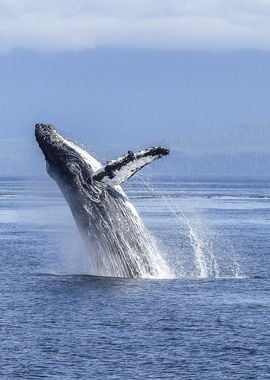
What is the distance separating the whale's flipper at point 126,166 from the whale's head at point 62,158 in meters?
0.63

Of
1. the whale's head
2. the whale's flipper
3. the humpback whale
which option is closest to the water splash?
the whale's flipper

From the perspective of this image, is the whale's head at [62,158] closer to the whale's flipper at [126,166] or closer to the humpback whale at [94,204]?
the humpback whale at [94,204]

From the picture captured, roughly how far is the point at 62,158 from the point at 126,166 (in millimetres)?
1956

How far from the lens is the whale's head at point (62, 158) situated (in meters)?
25.8

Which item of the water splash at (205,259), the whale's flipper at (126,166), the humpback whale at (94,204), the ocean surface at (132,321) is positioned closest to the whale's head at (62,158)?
the humpback whale at (94,204)

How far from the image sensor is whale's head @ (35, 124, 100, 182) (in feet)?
84.6

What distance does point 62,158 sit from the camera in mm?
25797

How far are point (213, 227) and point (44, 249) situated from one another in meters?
17.8

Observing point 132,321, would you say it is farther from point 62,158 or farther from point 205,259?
point 205,259

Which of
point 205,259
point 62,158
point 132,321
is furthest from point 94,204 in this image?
point 205,259

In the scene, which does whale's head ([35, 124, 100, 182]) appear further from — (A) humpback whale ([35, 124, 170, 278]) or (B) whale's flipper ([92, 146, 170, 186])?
(B) whale's flipper ([92, 146, 170, 186])

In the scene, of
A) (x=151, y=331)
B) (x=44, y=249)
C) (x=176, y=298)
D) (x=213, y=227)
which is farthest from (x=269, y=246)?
(x=151, y=331)

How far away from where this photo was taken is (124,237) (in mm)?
25828

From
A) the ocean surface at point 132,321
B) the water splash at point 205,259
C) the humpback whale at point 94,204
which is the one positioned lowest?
the ocean surface at point 132,321
